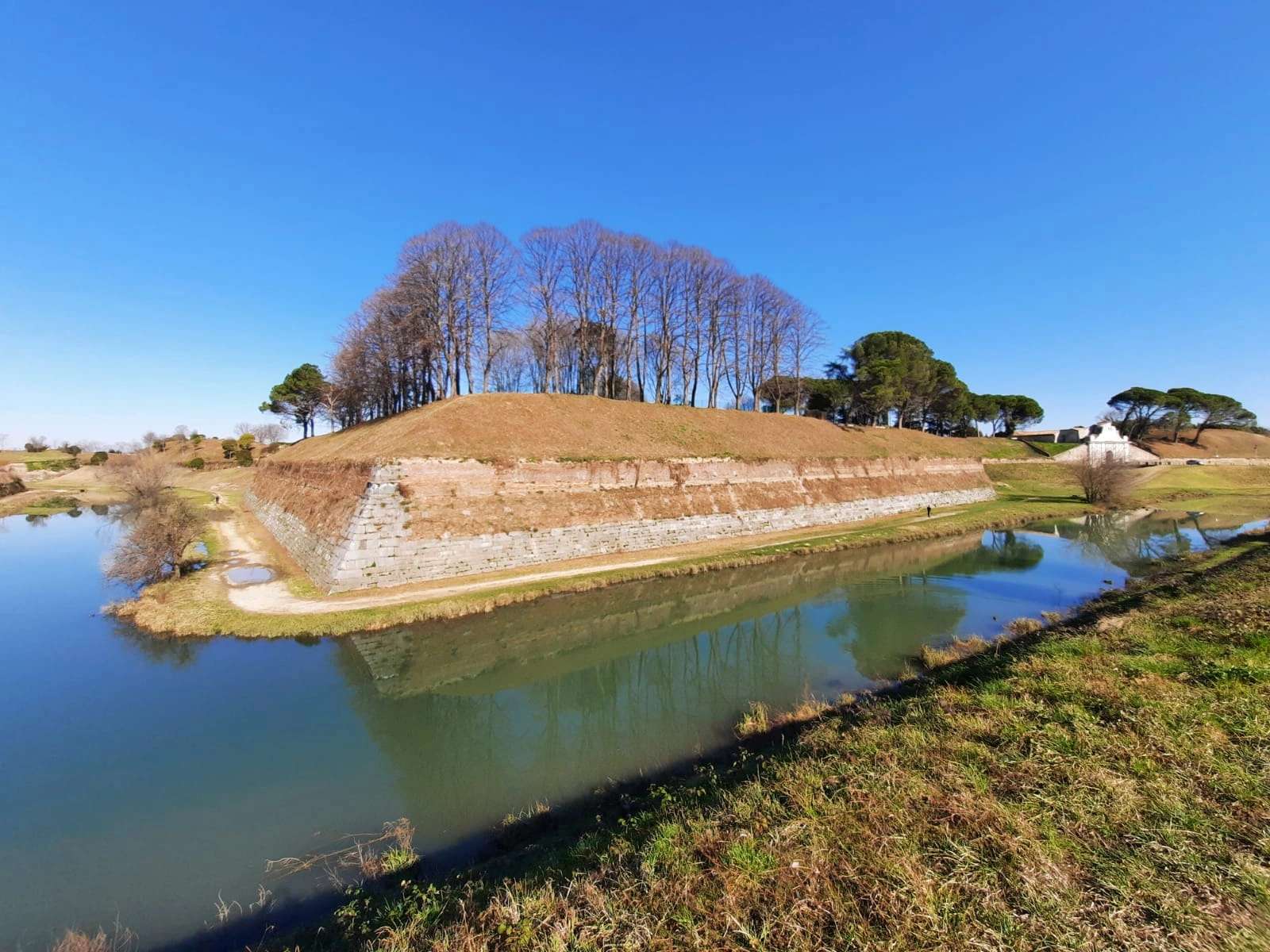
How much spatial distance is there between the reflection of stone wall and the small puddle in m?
8.73

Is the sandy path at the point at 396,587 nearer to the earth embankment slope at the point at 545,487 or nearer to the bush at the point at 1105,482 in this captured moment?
the earth embankment slope at the point at 545,487

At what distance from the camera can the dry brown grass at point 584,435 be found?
79.8 feet

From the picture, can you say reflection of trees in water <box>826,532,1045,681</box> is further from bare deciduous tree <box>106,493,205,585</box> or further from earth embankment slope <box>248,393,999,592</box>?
bare deciduous tree <box>106,493,205,585</box>

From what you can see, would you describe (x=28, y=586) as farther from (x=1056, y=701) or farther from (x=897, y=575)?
(x=897, y=575)

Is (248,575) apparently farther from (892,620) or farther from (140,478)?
(892,620)

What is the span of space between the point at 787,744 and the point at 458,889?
4760mm

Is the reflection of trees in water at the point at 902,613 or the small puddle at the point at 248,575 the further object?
the small puddle at the point at 248,575

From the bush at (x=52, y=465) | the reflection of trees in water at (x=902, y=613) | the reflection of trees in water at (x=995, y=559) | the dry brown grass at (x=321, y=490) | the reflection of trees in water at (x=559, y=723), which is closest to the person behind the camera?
the reflection of trees in water at (x=559, y=723)

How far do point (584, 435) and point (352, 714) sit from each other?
21345mm

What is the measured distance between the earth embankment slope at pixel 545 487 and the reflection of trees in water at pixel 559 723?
6.29 metres

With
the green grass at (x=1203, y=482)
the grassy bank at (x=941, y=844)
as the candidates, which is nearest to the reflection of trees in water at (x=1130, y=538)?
the green grass at (x=1203, y=482)

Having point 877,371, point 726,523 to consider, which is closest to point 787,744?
point 726,523

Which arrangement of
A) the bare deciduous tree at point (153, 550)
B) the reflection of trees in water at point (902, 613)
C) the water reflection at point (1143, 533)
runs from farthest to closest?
the water reflection at point (1143, 533) < the bare deciduous tree at point (153, 550) < the reflection of trees in water at point (902, 613)

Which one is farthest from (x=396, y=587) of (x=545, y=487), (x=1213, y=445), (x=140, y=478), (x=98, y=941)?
(x=1213, y=445)
